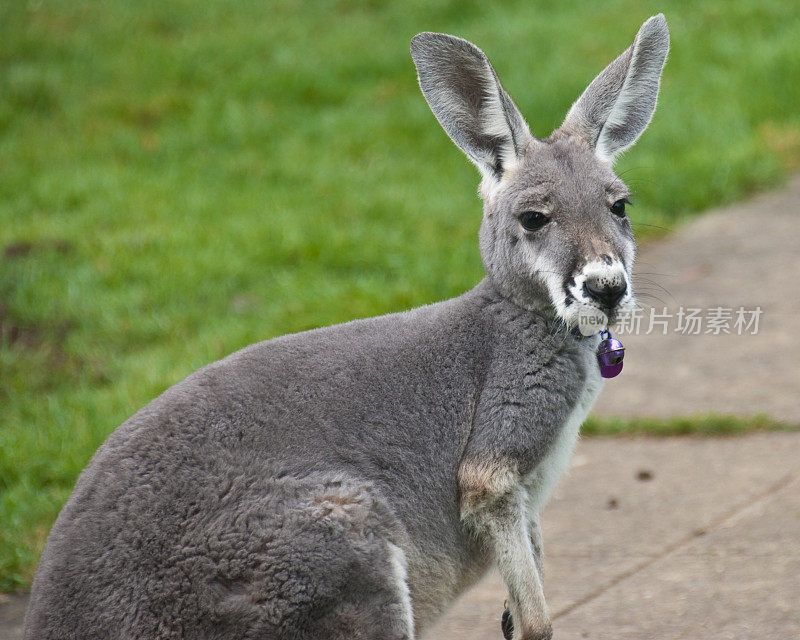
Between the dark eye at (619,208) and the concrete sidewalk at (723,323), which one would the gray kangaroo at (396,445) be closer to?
the dark eye at (619,208)

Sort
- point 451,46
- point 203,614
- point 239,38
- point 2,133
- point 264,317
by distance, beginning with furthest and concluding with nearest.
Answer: point 239,38
point 2,133
point 264,317
point 451,46
point 203,614

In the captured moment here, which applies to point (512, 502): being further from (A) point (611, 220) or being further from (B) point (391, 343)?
(A) point (611, 220)

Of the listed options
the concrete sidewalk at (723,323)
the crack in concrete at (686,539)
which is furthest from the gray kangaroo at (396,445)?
the concrete sidewalk at (723,323)

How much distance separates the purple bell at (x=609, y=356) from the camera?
348 centimetres

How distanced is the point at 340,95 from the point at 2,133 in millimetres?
2653

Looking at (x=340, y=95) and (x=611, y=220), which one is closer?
(x=611, y=220)

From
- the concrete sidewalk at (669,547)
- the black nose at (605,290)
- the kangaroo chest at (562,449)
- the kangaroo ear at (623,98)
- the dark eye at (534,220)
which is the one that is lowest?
the concrete sidewalk at (669,547)

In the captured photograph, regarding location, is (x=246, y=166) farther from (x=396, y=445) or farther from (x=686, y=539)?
(x=396, y=445)

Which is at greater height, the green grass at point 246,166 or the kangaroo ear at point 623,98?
the kangaroo ear at point 623,98

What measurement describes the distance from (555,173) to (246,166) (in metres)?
5.18

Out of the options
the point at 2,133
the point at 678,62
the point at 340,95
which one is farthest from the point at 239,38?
the point at 678,62

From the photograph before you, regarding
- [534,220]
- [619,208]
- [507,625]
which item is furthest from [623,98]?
[507,625]

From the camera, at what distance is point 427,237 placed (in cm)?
708

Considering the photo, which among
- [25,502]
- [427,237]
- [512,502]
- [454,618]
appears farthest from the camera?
[427,237]
